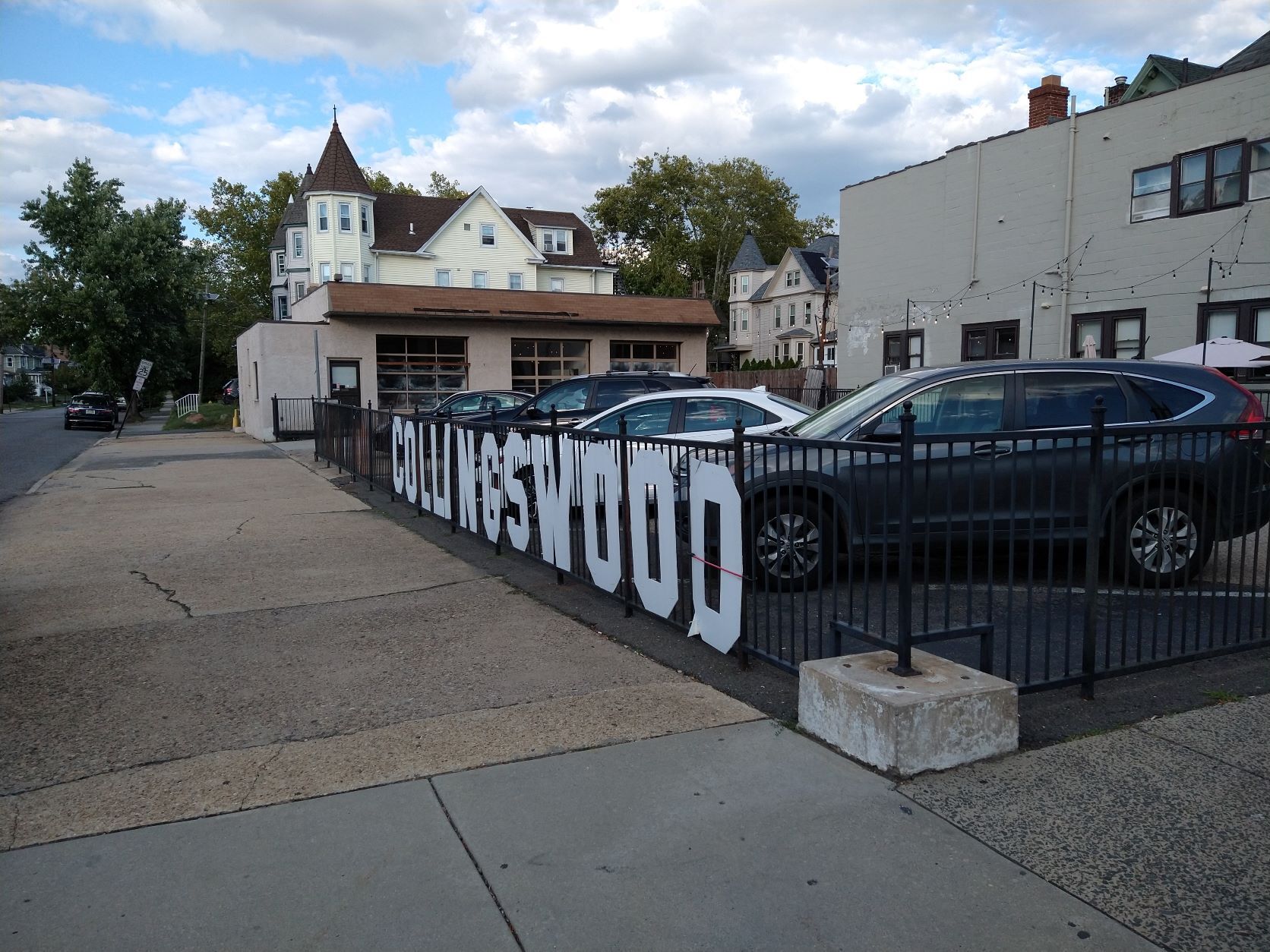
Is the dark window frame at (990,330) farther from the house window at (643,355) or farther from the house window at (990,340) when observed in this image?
the house window at (643,355)

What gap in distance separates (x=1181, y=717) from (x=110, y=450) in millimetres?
26776

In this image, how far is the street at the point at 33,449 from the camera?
18.1 m

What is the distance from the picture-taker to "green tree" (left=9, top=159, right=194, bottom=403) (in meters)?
44.1

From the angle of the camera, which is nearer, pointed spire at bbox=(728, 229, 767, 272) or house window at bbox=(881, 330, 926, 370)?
house window at bbox=(881, 330, 926, 370)

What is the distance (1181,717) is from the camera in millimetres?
4527

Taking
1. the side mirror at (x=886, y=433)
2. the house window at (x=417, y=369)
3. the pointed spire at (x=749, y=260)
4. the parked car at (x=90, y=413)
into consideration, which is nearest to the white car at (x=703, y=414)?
the side mirror at (x=886, y=433)

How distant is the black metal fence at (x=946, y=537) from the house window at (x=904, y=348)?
65.9 ft

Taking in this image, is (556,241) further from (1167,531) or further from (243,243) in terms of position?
(1167,531)

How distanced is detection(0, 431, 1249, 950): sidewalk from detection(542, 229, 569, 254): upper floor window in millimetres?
51546

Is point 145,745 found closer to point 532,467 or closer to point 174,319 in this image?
point 532,467

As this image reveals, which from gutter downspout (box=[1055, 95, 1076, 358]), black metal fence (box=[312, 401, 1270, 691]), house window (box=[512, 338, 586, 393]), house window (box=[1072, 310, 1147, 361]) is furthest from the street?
house window (box=[1072, 310, 1147, 361])

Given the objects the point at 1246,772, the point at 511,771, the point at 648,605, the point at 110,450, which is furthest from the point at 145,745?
the point at 110,450

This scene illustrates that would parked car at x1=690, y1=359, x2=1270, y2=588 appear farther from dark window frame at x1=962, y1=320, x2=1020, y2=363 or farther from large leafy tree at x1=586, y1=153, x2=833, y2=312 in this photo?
large leafy tree at x1=586, y1=153, x2=833, y2=312

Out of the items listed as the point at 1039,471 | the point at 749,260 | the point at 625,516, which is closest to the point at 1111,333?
the point at 1039,471
